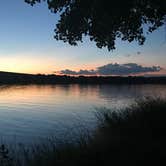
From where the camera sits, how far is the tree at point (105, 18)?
12445 millimetres

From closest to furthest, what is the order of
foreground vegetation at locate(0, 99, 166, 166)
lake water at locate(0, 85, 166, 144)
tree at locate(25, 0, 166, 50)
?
foreground vegetation at locate(0, 99, 166, 166) → tree at locate(25, 0, 166, 50) → lake water at locate(0, 85, 166, 144)

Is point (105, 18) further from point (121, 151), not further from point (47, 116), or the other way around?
point (47, 116)

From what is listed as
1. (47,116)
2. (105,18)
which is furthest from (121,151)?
(47,116)

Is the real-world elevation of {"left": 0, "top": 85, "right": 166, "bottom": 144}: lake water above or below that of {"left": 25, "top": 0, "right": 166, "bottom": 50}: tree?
below

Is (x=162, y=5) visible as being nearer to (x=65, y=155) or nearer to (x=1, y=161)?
(x=65, y=155)

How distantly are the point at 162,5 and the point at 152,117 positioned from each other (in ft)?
17.5

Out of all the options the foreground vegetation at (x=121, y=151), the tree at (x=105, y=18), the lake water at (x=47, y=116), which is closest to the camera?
the foreground vegetation at (x=121, y=151)

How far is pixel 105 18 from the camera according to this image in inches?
504

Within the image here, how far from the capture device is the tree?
12.4 meters

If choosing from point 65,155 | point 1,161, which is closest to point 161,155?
point 65,155

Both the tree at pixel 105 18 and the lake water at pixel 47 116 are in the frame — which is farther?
the lake water at pixel 47 116

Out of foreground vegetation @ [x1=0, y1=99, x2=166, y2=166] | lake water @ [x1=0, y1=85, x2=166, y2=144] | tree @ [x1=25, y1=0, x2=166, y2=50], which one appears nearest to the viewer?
foreground vegetation @ [x1=0, y1=99, x2=166, y2=166]

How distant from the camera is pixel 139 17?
46.3 feet

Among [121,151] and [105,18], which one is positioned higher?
[105,18]
